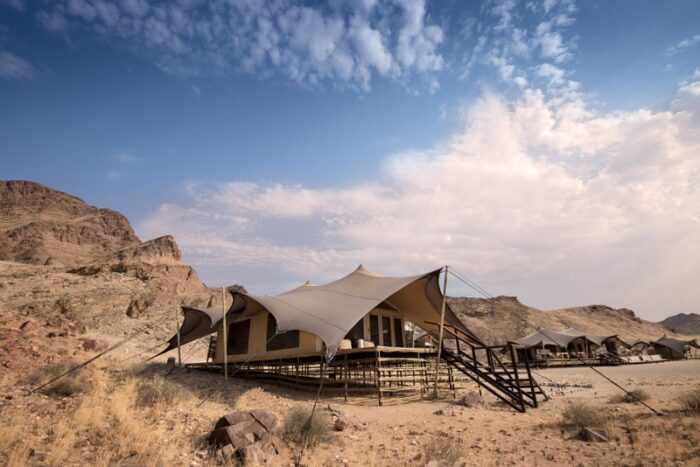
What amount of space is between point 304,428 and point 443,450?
2546 millimetres

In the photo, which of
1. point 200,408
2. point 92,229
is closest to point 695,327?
point 200,408

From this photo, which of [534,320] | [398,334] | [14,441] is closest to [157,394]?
[14,441]

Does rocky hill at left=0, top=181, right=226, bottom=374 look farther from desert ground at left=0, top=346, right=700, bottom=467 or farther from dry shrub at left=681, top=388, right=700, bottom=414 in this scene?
dry shrub at left=681, top=388, right=700, bottom=414

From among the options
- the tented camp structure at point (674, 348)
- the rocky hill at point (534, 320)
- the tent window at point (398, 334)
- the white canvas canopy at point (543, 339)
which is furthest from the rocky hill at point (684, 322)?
the tent window at point (398, 334)

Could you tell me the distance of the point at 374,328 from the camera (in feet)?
49.8

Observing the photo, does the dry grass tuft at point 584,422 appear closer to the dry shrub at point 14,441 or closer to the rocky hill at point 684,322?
the dry shrub at point 14,441

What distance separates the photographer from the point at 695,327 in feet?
384

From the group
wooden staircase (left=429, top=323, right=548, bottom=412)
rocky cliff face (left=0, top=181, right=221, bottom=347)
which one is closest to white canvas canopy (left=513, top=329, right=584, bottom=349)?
wooden staircase (left=429, top=323, right=548, bottom=412)

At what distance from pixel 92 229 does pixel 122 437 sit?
100763 mm

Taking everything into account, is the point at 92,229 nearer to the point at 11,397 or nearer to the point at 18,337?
the point at 18,337

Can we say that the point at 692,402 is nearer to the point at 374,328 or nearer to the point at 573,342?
the point at 374,328

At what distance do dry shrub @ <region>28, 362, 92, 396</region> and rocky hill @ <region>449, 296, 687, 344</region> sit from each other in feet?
140

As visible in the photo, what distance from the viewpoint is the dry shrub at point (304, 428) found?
704 centimetres

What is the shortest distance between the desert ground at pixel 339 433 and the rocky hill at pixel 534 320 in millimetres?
38165
